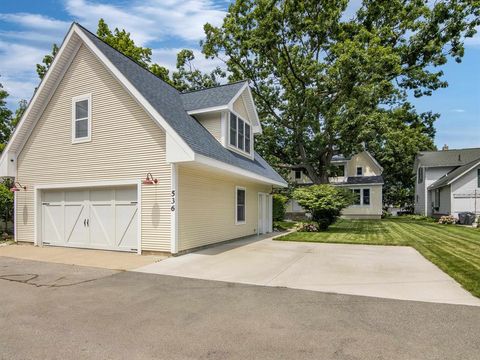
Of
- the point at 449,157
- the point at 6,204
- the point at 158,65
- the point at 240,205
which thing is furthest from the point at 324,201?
the point at 449,157

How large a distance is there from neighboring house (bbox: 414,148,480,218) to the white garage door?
24567 millimetres

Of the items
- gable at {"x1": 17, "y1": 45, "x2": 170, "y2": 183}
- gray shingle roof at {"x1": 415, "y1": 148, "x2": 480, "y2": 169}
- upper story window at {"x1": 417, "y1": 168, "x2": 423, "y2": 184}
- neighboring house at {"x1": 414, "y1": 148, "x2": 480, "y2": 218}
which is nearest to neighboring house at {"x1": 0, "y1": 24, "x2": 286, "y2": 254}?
gable at {"x1": 17, "y1": 45, "x2": 170, "y2": 183}

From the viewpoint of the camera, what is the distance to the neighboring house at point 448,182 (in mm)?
24703

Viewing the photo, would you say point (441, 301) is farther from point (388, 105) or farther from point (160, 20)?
point (388, 105)

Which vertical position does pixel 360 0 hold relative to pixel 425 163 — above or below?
above

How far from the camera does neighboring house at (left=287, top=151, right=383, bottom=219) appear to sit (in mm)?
31984

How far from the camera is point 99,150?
10859mm

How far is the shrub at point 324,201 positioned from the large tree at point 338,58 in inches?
311

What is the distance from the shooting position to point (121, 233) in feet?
34.6

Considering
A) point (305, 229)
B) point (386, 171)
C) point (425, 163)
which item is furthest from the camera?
point (386, 171)

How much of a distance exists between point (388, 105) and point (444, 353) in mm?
27310

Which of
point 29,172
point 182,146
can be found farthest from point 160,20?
point 29,172

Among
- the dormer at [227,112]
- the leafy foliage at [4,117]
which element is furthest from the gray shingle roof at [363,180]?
the leafy foliage at [4,117]

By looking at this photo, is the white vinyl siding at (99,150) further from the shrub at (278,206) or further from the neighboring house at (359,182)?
the neighboring house at (359,182)
